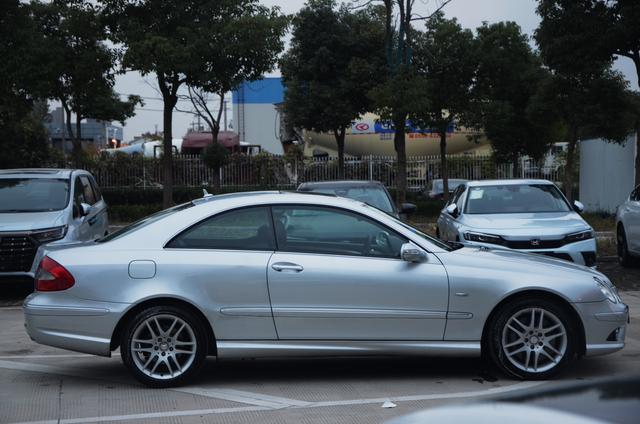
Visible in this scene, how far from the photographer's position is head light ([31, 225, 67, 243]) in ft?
37.0

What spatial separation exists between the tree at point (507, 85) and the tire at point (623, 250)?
12373 mm

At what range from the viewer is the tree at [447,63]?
2681 cm

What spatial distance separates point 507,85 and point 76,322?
77.0 ft

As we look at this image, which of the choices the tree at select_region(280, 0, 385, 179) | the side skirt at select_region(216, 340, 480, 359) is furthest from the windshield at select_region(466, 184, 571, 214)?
the tree at select_region(280, 0, 385, 179)

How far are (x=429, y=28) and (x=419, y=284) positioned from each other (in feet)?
72.2

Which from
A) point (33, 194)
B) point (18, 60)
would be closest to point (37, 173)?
point (33, 194)

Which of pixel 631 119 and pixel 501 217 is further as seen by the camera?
pixel 631 119

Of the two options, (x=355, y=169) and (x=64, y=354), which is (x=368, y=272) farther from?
(x=355, y=169)

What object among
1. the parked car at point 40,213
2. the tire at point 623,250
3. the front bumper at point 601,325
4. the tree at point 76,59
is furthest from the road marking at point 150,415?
the tree at point 76,59

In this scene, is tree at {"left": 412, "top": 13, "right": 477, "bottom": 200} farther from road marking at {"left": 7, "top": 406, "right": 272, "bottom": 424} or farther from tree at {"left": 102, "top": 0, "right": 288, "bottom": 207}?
road marking at {"left": 7, "top": 406, "right": 272, "bottom": 424}

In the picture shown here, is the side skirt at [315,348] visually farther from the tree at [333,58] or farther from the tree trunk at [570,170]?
the tree at [333,58]

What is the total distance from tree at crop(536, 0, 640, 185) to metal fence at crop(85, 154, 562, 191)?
43.4 feet

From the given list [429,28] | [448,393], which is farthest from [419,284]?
[429,28]

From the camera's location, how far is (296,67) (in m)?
29.0
